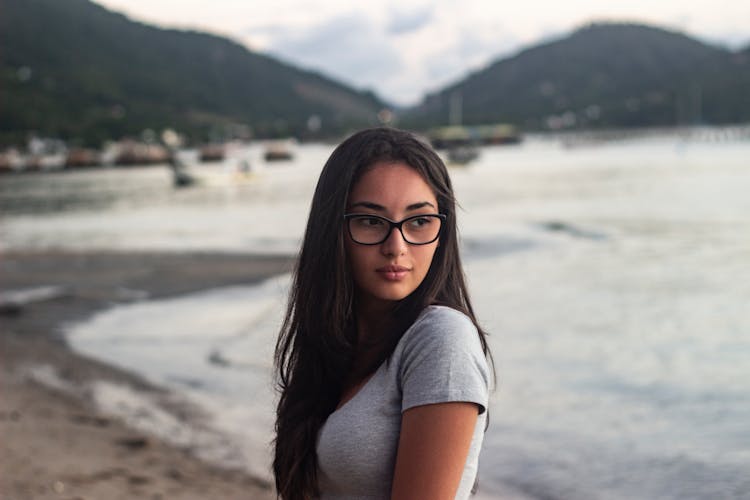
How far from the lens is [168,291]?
14617 mm

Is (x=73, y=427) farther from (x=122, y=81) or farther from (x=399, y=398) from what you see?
(x=122, y=81)

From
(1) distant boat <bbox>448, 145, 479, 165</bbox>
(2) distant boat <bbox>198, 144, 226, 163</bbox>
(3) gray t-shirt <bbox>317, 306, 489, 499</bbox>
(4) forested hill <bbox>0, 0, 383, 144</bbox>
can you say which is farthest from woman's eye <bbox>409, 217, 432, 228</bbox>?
(4) forested hill <bbox>0, 0, 383, 144</bbox>

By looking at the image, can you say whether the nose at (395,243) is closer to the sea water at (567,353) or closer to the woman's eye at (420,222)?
the woman's eye at (420,222)

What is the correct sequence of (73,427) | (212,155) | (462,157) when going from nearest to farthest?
(73,427), (462,157), (212,155)

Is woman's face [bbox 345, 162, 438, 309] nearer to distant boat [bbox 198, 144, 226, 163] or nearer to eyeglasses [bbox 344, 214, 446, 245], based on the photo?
eyeglasses [bbox 344, 214, 446, 245]

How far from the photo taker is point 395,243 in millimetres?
1658

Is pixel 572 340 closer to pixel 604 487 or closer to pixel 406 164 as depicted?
pixel 604 487

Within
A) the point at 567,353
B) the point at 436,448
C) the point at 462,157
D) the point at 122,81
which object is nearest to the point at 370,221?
the point at 436,448

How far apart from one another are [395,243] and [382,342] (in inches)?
7.9

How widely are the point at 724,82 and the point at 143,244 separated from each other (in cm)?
16614

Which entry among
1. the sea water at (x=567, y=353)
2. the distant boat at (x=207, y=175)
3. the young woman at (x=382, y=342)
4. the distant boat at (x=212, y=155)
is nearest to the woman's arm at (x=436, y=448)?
the young woman at (x=382, y=342)

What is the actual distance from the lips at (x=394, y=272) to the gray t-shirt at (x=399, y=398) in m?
0.10

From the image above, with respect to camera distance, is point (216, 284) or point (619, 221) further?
point (619, 221)

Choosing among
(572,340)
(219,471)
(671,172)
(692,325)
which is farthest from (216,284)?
(671,172)
